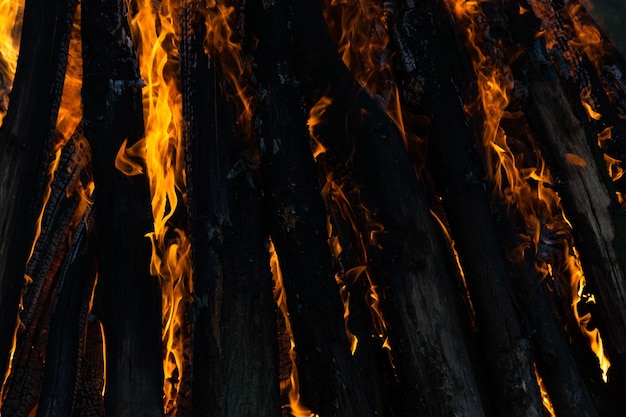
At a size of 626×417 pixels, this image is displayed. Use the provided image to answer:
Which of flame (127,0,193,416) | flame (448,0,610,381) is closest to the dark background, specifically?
flame (448,0,610,381)

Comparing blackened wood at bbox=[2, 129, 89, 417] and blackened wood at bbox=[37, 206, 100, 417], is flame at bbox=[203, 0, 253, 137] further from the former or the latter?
blackened wood at bbox=[37, 206, 100, 417]

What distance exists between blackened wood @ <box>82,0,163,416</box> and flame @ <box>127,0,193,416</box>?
0.10m

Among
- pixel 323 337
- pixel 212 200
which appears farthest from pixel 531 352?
pixel 212 200

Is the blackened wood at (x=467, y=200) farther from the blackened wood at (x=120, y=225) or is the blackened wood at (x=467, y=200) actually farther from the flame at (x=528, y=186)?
the blackened wood at (x=120, y=225)

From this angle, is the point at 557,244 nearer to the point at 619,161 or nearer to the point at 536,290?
the point at 536,290

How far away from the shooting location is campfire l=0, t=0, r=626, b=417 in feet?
8.32

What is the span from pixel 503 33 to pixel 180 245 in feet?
8.31

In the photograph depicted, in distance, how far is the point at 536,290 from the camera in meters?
2.87

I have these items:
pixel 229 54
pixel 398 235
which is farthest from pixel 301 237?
pixel 229 54

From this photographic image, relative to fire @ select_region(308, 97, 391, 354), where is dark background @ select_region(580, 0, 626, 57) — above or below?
above

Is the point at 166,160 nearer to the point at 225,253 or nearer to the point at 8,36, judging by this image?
the point at 225,253

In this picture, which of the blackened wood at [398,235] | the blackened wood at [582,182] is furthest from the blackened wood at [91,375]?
the blackened wood at [582,182]

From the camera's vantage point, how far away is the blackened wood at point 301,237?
96.5 inches

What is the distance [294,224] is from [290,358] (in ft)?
2.20
